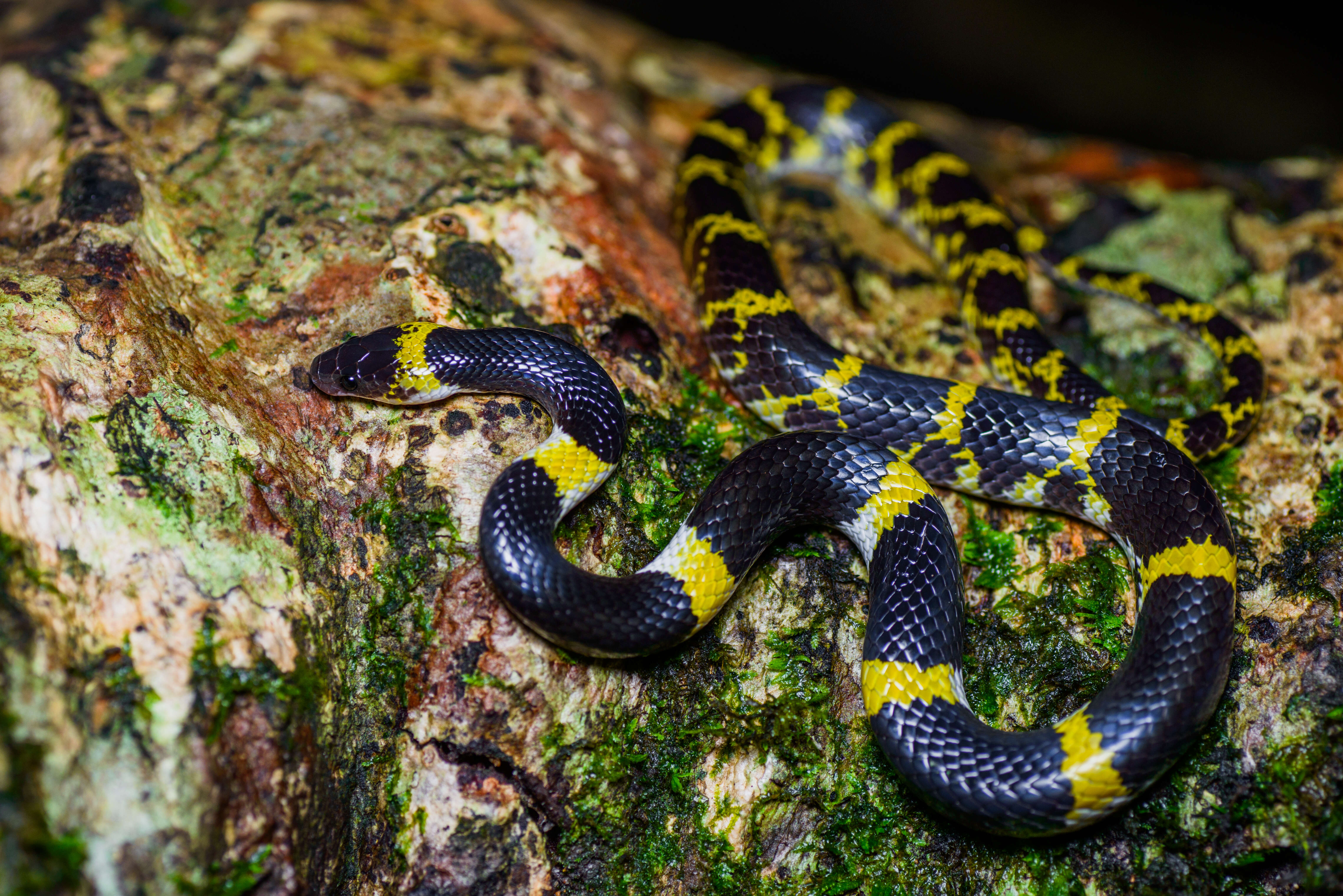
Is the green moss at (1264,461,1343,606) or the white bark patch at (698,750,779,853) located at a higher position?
the green moss at (1264,461,1343,606)

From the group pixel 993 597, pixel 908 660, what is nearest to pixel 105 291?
pixel 908 660

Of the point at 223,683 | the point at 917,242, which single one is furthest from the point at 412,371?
the point at 917,242

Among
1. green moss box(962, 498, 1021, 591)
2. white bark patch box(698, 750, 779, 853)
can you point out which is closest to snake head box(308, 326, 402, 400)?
white bark patch box(698, 750, 779, 853)

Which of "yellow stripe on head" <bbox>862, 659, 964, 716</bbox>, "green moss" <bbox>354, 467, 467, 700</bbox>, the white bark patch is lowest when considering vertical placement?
the white bark patch

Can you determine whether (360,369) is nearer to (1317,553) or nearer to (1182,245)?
(1317,553)

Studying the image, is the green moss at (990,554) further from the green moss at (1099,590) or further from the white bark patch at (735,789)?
the white bark patch at (735,789)

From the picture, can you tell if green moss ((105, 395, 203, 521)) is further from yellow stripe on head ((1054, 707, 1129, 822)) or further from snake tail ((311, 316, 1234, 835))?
yellow stripe on head ((1054, 707, 1129, 822))

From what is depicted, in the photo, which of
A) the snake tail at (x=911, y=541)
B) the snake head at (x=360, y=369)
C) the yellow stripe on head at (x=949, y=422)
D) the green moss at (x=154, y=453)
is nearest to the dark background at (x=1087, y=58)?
the yellow stripe on head at (x=949, y=422)
